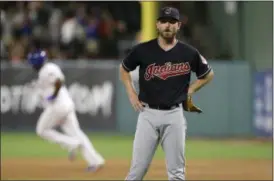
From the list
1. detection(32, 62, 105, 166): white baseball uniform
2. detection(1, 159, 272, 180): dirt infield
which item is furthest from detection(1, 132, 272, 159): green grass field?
detection(32, 62, 105, 166): white baseball uniform

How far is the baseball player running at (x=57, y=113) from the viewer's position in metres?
12.7

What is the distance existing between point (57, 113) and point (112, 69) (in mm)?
6500

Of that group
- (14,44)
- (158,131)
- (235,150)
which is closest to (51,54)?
(14,44)

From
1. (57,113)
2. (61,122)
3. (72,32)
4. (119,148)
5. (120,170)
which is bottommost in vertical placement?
(119,148)

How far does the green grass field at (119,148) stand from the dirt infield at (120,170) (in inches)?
41.5

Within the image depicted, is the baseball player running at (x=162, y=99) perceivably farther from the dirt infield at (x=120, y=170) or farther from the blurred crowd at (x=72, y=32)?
the blurred crowd at (x=72, y=32)

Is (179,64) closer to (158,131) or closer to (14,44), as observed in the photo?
(158,131)

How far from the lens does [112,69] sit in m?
19.3

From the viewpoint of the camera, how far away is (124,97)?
19.3m

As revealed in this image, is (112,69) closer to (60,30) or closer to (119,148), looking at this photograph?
(60,30)

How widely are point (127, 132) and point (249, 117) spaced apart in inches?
114

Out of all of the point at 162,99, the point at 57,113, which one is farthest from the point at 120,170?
the point at 162,99

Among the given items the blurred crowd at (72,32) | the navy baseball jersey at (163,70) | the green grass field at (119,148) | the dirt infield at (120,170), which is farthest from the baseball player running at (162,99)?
the blurred crowd at (72,32)

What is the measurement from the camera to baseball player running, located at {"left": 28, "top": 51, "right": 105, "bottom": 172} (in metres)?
12.7
